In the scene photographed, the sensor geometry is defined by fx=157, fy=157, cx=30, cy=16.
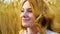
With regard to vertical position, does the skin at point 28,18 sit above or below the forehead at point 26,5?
below

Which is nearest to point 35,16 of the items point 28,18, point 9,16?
point 28,18

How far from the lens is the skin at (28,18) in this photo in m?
1.19

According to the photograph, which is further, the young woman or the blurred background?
the blurred background

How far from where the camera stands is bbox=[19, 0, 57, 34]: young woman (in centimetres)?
115

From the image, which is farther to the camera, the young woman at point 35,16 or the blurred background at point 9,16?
the blurred background at point 9,16

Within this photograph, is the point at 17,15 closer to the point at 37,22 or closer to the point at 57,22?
the point at 37,22

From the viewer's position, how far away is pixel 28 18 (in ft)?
3.94

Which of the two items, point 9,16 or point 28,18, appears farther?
point 9,16

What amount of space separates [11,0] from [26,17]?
21 centimetres

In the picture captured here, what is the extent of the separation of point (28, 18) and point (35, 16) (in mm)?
65

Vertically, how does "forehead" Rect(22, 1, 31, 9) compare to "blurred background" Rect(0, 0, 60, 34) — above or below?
above

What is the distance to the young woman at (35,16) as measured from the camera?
1.15m

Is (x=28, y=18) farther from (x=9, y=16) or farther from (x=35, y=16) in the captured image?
(x=9, y=16)

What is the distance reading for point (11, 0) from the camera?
129 cm
